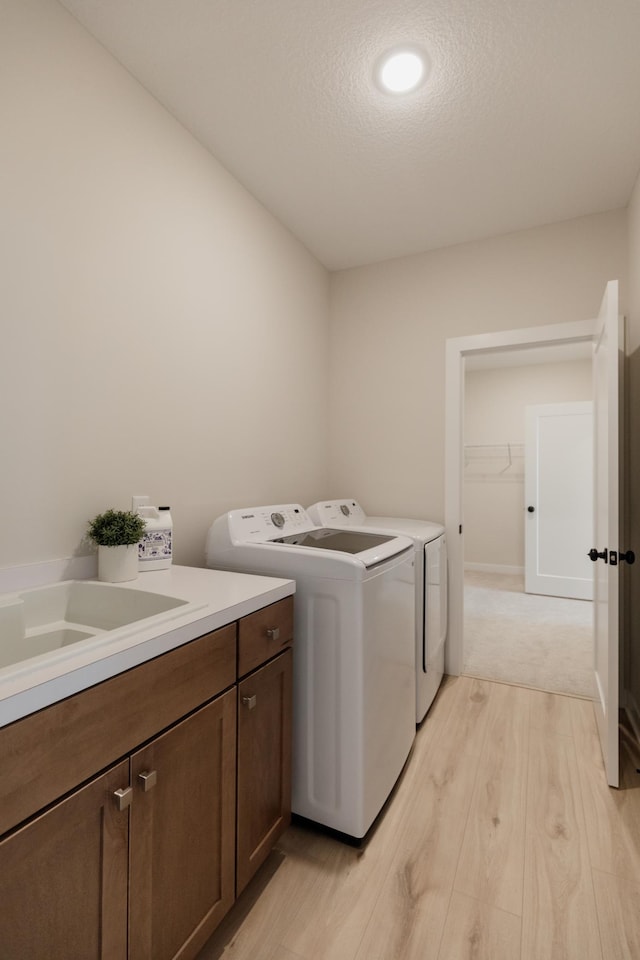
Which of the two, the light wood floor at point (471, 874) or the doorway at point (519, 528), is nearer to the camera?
the light wood floor at point (471, 874)

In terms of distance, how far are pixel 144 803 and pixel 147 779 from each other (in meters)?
0.05

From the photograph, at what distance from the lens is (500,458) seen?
217 inches

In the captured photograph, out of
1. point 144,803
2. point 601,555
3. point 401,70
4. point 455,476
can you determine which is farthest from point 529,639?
point 401,70

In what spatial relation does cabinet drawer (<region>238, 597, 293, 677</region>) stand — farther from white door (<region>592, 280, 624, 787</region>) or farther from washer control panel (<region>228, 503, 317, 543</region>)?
white door (<region>592, 280, 624, 787</region>)

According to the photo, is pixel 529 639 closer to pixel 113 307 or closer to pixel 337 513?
pixel 337 513

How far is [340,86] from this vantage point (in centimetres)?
167

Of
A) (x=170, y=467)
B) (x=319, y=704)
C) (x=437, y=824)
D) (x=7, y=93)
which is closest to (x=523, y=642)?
(x=437, y=824)

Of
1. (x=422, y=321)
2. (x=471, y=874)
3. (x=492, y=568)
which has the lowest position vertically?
(x=471, y=874)

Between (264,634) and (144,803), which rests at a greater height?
(264,634)

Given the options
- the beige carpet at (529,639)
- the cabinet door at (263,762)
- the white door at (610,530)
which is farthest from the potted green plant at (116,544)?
the beige carpet at (529,639)

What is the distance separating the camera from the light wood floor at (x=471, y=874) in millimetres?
1164

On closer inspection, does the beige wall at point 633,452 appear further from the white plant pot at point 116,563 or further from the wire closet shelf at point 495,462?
the wire closet shelf at point 495,462

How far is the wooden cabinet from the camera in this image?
69cm

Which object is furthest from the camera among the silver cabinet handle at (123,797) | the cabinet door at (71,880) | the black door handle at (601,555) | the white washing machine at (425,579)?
the white washing machine at (425,579)
